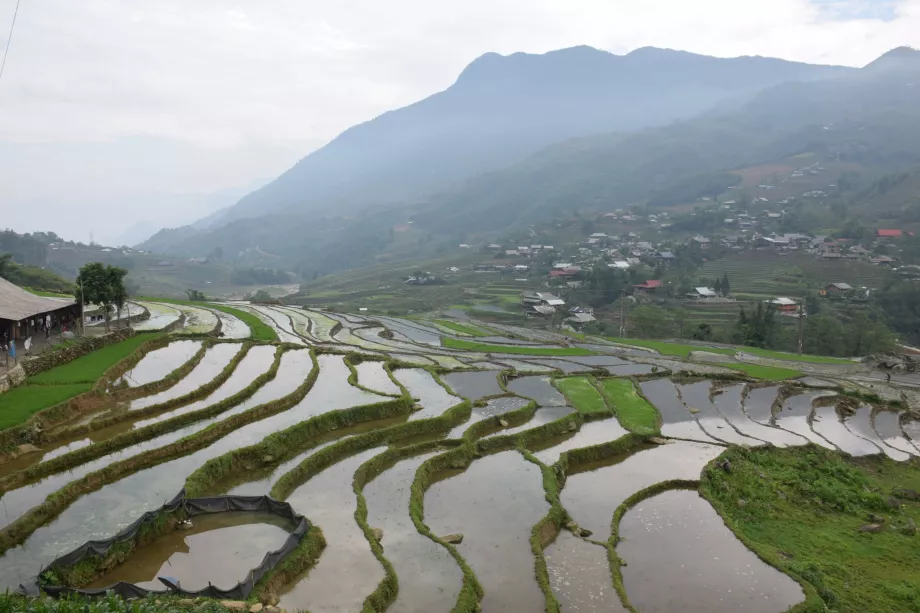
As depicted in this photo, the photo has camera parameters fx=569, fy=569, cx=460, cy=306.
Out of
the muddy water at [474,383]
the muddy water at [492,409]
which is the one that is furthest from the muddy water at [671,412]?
the muddy water at [474,383]

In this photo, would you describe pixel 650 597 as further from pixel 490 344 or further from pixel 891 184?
pixel 891 184

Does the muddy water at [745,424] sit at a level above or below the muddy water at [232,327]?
below

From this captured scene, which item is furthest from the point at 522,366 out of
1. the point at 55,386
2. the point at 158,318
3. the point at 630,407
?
the point at 158,318

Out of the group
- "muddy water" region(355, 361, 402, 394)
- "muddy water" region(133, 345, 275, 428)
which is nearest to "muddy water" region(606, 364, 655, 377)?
"muddy water" region(355, 361, 402, 394)

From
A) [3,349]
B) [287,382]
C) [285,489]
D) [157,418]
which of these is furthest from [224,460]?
[3,349]

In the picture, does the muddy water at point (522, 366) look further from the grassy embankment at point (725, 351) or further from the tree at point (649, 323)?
the tree at point (649, 323)
